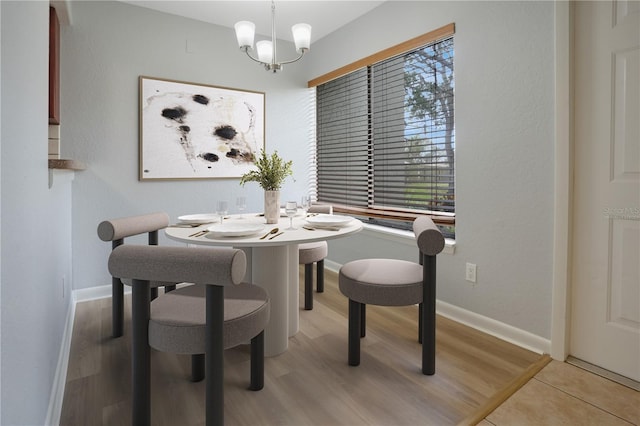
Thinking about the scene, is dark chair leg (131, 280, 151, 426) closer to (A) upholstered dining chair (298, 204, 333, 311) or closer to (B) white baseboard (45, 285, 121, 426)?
(B) white baseboard (45, 285, 121, 426)

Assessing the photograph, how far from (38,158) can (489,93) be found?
2357 millimetres

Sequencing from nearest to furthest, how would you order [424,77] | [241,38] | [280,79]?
1. [241,38]
2. [424,77]
3. [280,79]

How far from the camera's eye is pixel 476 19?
7.66ft

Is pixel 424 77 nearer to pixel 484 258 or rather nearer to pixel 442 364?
pixel 484 258

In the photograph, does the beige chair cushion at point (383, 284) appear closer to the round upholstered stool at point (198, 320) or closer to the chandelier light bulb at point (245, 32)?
the round upholstered stool at point (198, 320)

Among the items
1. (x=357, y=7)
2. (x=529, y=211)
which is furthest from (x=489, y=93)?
(x=357, y=7)

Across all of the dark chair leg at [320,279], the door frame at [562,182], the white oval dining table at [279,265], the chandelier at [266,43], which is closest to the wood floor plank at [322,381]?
the white oval dining table at [279,265]

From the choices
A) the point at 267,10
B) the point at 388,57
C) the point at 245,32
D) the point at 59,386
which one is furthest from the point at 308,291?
the point at 267,10

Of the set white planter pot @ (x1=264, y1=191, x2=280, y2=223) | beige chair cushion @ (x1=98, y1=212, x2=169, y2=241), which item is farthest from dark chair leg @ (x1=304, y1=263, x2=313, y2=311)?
beige chair cushion @ (x1=98, y1=212, x2=169, y2=241)

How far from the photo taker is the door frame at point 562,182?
1.91 meters

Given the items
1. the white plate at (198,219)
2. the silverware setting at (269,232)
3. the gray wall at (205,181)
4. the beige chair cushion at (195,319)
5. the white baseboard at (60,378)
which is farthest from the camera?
→ the white plate at (198,219)

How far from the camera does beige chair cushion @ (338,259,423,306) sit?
1796 millimetres

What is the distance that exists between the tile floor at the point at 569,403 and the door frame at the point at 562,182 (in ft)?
0.75

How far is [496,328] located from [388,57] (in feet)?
7.39
